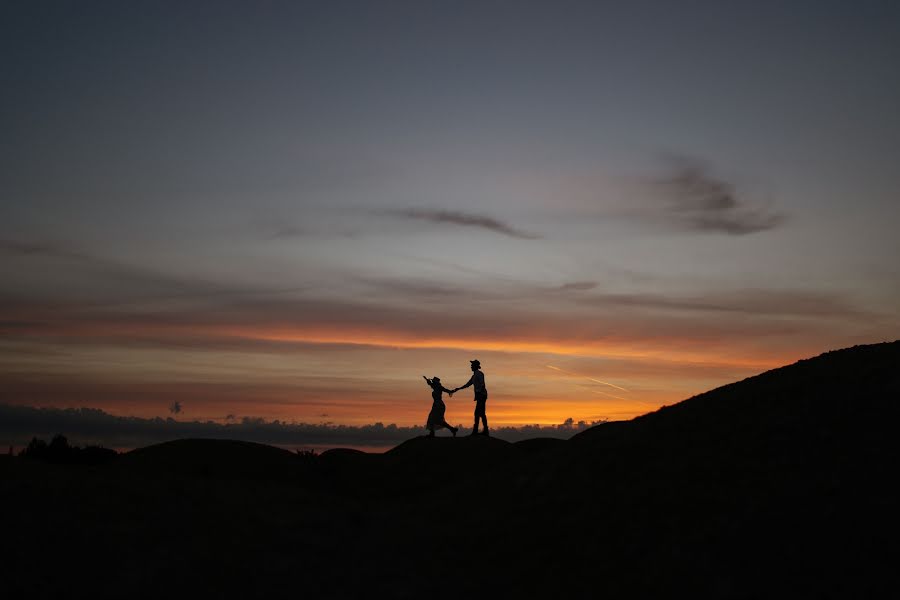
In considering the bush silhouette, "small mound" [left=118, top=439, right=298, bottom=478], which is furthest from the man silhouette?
the bush silhouette

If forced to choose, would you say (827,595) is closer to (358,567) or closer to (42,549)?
(358,567)

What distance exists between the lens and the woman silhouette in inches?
1198

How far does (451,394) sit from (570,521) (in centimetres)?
1494

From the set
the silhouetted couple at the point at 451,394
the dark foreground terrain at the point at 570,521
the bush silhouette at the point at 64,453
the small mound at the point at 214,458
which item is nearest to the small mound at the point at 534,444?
the silhouetted couple at the point at 451,394

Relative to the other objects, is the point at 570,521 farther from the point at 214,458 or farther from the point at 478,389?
the point at 214,458

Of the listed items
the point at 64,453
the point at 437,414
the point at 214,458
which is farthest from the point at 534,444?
the point at 64,453

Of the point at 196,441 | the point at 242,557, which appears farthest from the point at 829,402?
the point at 196,441

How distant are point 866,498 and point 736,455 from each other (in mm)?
2921

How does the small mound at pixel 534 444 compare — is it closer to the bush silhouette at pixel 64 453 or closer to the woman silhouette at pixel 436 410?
the woman silhouette at pixel 436 410

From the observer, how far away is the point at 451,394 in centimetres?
3033

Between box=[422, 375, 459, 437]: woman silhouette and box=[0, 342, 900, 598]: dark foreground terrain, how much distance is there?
940cm

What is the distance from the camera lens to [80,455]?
37.4 metres

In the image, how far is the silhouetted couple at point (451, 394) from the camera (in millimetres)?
28859

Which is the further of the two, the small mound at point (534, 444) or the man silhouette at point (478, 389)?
the small mound at point (534, 444)
